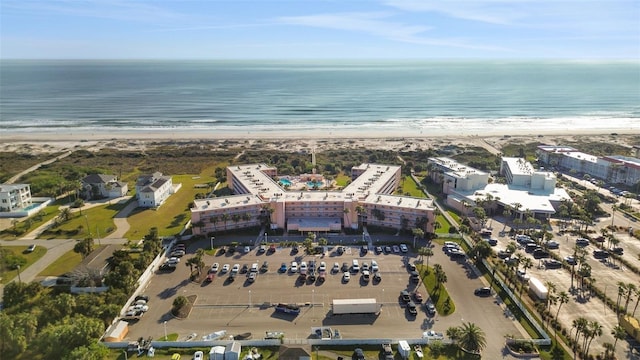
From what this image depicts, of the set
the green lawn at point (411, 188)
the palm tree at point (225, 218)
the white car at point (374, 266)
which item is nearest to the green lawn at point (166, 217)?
the palm tree at point (225, 218)

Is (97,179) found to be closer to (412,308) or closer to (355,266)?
(355,266)

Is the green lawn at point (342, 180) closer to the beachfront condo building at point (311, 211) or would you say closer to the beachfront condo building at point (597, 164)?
the beachfront condo building at point (311, 211)

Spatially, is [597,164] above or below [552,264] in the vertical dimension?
above

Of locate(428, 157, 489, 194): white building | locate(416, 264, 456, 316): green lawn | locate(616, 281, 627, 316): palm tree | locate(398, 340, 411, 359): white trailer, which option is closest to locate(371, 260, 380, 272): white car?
locate(416, 264, 456, 316): green lawn

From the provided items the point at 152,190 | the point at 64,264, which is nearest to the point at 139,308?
the point at 64,264

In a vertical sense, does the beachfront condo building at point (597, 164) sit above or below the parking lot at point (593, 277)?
above

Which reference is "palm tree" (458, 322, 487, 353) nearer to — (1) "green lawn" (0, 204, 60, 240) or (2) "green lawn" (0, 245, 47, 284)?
(2) "green lawn" (0, 245, 47, 284)

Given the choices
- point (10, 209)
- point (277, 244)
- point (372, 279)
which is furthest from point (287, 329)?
point (10, 209)
